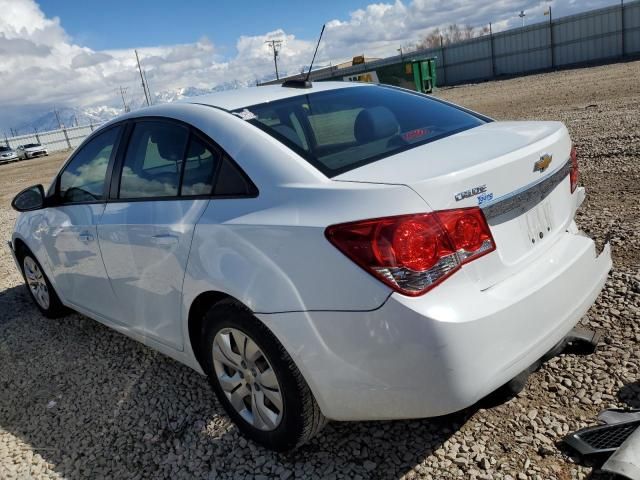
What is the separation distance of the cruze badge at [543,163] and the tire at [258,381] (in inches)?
50.6

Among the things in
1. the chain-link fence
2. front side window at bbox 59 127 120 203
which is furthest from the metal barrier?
front side window at bbox 59 127 120 203

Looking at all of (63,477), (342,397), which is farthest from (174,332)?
(342,397)

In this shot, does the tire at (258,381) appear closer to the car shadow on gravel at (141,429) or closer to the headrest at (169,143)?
the car shadow on gravel at (141,429)

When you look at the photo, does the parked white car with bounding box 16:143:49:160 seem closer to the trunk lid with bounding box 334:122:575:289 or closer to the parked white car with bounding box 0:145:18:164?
the parked white car with bounding box 0:145:18:164

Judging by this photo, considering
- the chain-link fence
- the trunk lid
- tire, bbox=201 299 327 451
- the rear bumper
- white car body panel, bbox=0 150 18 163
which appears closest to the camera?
the rear bumper

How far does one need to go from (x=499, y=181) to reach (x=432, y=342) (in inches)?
27.0

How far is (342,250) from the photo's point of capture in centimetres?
194

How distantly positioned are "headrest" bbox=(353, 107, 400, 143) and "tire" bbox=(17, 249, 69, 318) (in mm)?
3006

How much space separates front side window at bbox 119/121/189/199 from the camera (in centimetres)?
277

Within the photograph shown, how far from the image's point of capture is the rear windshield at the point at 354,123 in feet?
7.84

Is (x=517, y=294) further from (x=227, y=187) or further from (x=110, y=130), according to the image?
(x=110, y=130)

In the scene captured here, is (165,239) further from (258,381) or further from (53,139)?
(53,139)

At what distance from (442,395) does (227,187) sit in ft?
4.13

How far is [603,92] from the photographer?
53.5 feet
